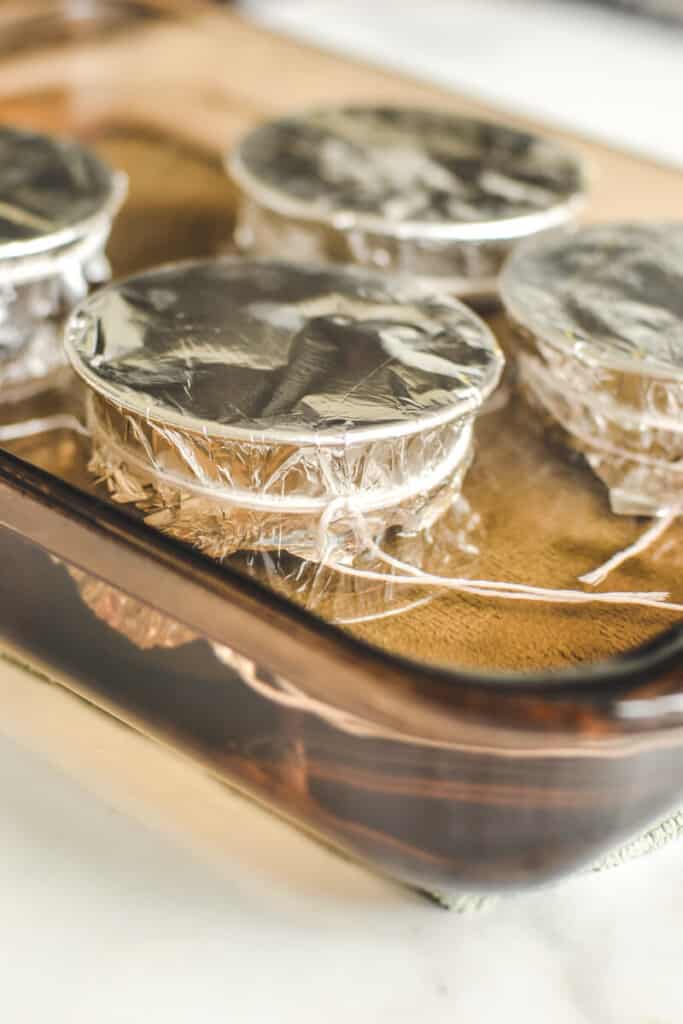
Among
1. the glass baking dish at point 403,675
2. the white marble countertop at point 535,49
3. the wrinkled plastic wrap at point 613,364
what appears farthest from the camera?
the white marble countertop at point 535,49

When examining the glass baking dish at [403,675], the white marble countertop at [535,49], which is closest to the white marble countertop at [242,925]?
the glass baking dish at [403,675]

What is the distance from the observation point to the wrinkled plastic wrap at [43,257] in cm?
53

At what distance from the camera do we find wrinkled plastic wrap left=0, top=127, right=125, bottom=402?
0.53 metres

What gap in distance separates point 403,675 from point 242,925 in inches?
4.6

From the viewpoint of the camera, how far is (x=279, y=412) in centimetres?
42

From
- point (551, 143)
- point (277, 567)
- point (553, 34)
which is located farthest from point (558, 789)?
point (553, 34)

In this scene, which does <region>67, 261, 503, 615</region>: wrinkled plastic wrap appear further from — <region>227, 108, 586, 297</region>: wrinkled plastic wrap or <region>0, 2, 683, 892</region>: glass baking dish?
<region>227, 108, 586, 297</region>: wrinkled plastic wrap

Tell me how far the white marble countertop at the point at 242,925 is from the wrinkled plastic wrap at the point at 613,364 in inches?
5.9

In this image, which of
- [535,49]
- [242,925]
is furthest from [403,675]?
[535,49]

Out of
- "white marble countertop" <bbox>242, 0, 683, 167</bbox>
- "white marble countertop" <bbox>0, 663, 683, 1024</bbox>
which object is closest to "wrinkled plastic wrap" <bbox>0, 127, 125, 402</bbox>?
"white marble countertop" <bbox>0, 663, 683, 1024</bbox>

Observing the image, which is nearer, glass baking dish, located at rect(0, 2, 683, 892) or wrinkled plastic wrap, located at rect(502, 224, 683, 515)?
glass baking dish, located at rect(0, 2, 683, 892)

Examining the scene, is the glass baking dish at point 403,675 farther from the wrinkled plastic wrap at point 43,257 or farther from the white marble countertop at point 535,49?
the white marble countertop at point 535,49

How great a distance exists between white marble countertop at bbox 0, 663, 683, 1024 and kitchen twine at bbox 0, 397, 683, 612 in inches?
3.5

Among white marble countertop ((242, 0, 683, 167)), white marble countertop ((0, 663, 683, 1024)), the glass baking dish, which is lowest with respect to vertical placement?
white marble countertop ((242, 0, 683, 167))
